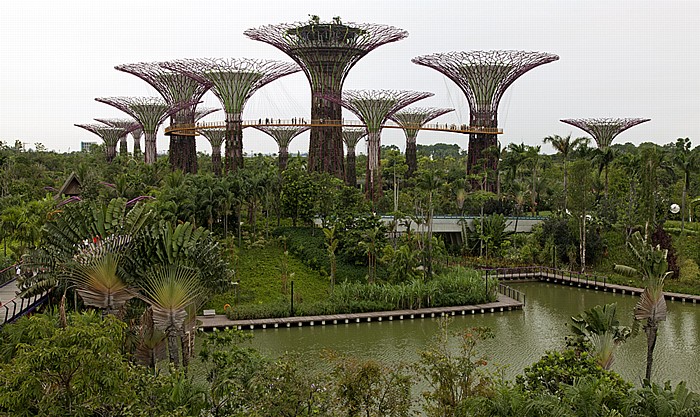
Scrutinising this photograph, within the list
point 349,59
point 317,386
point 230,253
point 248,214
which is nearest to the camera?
point 317,386

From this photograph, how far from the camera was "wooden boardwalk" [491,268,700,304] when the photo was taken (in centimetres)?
2822

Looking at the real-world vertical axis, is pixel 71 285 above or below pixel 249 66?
below

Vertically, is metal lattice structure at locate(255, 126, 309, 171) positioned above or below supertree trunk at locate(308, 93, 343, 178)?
above

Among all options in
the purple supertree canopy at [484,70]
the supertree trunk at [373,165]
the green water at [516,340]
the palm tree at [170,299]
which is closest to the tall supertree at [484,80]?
the purple supertree canopy at [484,70]

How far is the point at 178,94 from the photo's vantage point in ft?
163

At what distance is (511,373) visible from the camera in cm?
1806

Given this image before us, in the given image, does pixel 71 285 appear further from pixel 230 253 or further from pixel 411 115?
pixel 411 115

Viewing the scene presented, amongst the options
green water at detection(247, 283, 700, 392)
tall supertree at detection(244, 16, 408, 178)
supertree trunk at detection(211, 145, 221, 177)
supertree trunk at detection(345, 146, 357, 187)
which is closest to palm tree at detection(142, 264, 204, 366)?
green water at detection(247, 283, 700, 392)

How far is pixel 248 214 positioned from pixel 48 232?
21320 millimetres

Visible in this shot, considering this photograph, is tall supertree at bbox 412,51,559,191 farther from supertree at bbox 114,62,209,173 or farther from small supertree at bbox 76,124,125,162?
small supertree at bbox 76,124,125,162

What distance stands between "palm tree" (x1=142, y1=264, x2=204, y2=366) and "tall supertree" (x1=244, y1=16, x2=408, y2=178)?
29726mm

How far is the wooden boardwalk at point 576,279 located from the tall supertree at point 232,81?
19400mm

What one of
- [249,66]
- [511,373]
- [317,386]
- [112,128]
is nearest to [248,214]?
[249,66]

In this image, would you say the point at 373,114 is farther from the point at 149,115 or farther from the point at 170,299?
the point at 170,299
